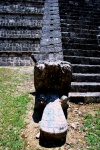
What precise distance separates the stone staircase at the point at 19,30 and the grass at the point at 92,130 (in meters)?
7.05

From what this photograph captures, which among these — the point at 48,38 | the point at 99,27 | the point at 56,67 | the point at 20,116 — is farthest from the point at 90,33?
the point at 20,116

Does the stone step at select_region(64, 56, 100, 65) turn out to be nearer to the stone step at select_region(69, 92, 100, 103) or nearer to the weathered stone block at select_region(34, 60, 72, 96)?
the stone step at select_region(69, 92, 100, 103)

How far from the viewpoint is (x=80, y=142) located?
12.1 ft

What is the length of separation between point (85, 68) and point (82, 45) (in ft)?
4.25

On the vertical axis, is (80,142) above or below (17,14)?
below

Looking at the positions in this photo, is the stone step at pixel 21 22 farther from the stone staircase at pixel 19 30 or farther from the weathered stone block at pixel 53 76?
the weathered stone block at pixel 53 76

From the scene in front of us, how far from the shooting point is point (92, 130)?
13.2ft

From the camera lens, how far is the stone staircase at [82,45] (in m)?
5.49

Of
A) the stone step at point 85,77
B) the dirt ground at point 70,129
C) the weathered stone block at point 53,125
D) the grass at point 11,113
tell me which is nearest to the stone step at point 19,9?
the grass at point 11,113

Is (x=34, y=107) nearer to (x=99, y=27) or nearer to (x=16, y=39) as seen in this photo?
(x=99, y=27)

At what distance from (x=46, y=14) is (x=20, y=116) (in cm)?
556

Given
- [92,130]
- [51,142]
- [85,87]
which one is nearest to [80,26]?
[85,87]

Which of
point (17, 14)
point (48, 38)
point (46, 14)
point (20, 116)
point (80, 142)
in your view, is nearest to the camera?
point (80, 142)

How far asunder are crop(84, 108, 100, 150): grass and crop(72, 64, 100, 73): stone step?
161 cm
